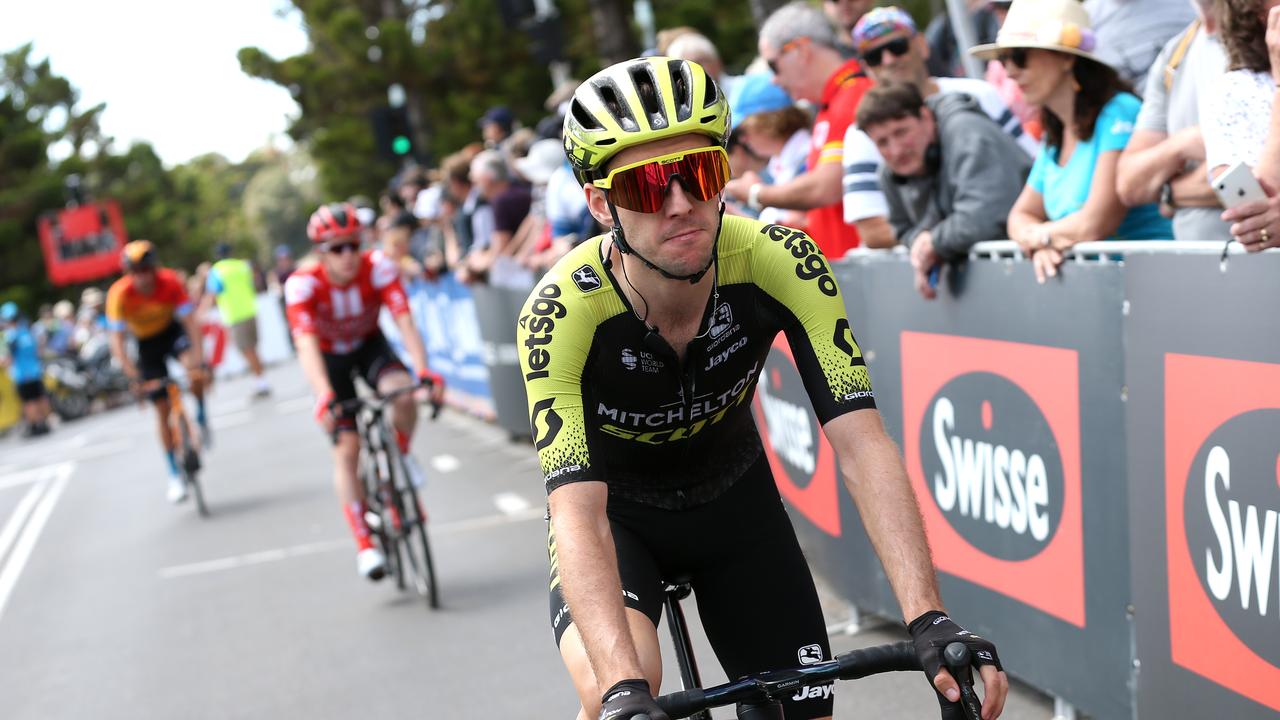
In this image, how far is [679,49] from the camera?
8250 millimetres

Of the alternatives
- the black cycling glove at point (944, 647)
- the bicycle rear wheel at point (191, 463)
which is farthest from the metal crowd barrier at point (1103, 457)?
the bicycle rear wheel at point (191, 463)

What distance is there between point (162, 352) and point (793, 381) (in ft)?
28.2

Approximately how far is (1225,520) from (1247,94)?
4.30ft

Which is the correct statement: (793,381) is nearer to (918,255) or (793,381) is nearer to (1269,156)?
(918,255)

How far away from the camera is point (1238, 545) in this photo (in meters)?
3.75

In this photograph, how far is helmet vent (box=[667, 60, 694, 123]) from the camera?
114 inches

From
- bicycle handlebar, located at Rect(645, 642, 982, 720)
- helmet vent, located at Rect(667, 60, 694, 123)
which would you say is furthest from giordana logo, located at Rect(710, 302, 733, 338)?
bicycle handlebar, located at Rect(645, 642, 982, 720)

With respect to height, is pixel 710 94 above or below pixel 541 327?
above

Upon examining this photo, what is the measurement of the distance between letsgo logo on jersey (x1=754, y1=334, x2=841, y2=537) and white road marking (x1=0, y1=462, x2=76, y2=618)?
5895 millimetres

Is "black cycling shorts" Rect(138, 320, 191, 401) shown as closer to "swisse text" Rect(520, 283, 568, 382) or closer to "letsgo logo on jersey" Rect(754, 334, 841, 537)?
"letsgo logo on jersey" Rect(754, 334, 841, 537)

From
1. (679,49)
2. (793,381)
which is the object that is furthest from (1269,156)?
(679,49)

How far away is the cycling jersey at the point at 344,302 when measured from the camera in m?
8.35

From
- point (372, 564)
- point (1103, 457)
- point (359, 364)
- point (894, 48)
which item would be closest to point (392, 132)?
point (359, 364)

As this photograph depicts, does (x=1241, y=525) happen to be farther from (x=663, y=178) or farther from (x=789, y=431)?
(x=789, y=431)
